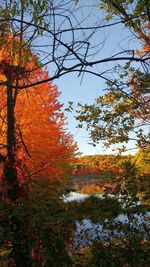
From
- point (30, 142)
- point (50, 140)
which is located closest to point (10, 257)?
point (30, 142)

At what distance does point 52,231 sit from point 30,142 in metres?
8.77

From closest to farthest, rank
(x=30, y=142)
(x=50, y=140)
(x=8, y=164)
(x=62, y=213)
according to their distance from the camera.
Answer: (x=62, y=213) < (x=8, y=164) < (x=30, y=142) < (x=50, y=140)

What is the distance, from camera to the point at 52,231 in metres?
5.11

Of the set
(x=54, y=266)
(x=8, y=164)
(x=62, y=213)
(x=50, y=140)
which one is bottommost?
(x=54, y=266)

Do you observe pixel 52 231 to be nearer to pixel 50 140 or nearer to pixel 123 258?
pixel 123 258

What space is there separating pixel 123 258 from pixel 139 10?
4.62 meters

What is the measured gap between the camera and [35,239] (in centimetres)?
530

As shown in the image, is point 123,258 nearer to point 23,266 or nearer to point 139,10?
point 23,266

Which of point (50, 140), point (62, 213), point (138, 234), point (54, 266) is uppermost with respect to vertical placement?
point (50, 140)

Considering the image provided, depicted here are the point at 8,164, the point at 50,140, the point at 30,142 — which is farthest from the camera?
Answer: the point at 50,140

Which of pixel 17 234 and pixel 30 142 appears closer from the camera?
pixel 17 234

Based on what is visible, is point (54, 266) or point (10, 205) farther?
point (10, 205)

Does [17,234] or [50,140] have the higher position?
[50,140]

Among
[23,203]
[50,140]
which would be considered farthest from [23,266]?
[50,140]
